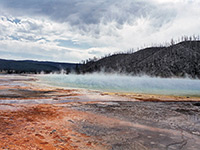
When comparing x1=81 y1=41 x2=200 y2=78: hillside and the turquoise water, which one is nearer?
the turquoise water

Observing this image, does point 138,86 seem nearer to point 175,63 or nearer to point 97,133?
point 97,133

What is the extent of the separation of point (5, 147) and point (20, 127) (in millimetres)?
2169

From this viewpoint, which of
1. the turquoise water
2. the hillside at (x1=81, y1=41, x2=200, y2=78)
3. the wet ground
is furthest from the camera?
the hillside at (x1=81, y1=41, x2=200, y2=78)

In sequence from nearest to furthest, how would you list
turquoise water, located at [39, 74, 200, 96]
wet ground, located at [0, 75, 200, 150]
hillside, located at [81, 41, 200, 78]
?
wet ground, located at [0, 75, 200, 150] → turquoise water, located at [39, 74, 200, 96] → hillside, located at [81, 41, 200, 78]

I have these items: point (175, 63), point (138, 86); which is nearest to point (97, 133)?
point (138, 86)

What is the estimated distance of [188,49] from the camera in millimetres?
107875

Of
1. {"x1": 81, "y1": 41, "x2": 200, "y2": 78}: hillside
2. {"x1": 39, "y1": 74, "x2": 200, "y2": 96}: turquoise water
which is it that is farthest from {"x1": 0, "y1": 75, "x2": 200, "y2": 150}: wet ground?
{"x1": 81, "y1": 41, "x2": 200, "y2": 78}: hillside

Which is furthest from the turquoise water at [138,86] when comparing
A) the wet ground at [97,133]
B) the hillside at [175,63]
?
the hillside at [175,63]

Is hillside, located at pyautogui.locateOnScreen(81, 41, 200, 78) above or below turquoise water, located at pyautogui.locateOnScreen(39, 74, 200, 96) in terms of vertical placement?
above

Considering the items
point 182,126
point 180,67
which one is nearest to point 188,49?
point 180,67

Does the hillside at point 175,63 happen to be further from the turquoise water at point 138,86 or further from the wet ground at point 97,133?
the wet ground at point 97,133

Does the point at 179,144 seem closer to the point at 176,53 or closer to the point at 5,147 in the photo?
the point at 5,147

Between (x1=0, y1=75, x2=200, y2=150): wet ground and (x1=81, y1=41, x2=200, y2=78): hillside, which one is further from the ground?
(x1=81, y1=41, x2=200, y2=78): hillside

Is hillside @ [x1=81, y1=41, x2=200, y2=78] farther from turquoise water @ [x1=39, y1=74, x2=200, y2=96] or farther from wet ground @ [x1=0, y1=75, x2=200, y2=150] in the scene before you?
wet ground @ [x1=0, y1=75, x2=200, y2=150]
